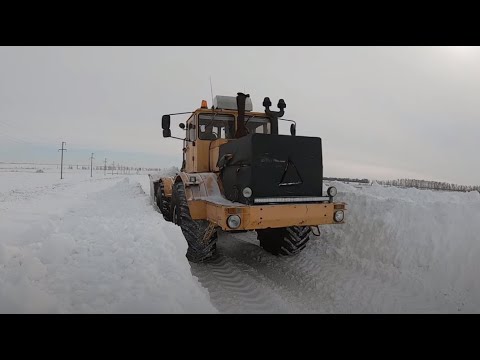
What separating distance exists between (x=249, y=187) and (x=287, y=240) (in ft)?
5.35

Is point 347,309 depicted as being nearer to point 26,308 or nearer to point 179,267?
point 179,267

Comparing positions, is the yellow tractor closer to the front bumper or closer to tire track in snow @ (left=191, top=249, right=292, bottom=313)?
the front bumper

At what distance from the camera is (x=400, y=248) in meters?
5.20

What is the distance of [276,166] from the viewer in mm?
5207

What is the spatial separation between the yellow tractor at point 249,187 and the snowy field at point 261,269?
597 mm

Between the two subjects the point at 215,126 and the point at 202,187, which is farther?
the point at 215,126

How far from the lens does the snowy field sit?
301 cm

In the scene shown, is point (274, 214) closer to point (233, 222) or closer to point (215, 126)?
point (233, 222)

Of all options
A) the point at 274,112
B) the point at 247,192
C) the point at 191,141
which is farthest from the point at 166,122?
the point at 247,192

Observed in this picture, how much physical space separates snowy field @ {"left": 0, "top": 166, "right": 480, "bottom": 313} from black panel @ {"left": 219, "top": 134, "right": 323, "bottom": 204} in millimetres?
1389

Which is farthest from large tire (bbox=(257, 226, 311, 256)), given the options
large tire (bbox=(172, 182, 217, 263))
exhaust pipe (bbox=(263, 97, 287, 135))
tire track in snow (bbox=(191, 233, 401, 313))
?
exhaust pipe (bbox=(263, 97, 287, 135))

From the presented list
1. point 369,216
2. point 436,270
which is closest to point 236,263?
point 369,216

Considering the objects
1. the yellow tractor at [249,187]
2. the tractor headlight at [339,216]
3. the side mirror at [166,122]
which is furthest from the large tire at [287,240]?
the side mirror at [166,122]

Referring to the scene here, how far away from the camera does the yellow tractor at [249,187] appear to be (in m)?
4.85
